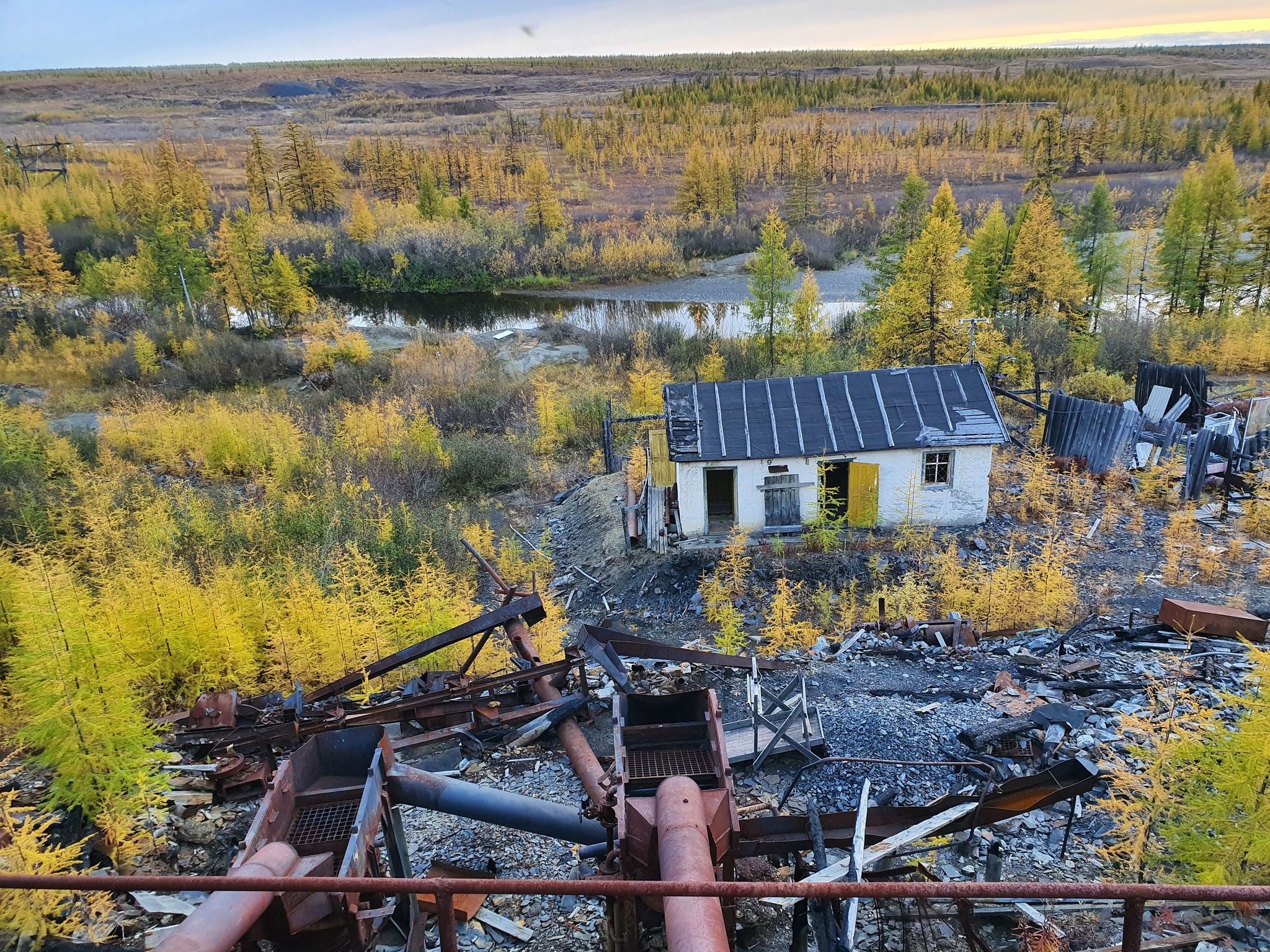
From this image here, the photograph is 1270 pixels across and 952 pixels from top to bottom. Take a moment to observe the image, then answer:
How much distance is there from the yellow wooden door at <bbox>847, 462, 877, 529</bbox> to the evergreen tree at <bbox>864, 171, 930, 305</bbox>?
448 inches

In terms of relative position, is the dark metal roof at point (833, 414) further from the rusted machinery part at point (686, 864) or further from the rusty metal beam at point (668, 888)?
the rusty metal beam at point (668, 888)

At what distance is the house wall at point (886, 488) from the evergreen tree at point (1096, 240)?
742 inches

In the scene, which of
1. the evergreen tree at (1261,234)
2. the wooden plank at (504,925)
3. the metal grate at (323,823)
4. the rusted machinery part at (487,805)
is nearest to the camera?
the metal grate at (323,823)

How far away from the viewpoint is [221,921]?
317 cm

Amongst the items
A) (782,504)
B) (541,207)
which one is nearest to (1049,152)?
(782,504)

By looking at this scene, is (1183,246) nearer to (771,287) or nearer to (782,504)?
(771,287)

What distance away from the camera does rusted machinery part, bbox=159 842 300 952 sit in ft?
9.93

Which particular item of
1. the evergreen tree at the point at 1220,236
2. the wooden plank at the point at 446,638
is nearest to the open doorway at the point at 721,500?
the wooden plank at the point at 446,638

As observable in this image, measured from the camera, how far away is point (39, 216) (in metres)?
38.1

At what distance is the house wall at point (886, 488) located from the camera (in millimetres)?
14602

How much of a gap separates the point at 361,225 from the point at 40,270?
58.4ft

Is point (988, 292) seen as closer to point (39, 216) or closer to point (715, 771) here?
point (715, 771)

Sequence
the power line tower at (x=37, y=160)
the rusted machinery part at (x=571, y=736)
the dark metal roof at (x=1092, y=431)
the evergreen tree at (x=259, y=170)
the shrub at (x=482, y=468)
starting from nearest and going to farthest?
the rusted machinery part at (x=571, y=736) → the dark metal roof at (x=1092, y=431) → the shrub at (x=482, y=468) → the evergreen tree at (x=259, y=170) → the power line tower at (x=37, y=160)

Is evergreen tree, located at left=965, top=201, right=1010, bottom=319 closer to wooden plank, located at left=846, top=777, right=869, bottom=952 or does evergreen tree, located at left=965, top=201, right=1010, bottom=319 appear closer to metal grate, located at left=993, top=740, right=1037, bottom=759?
metal grate, located at left=993, top=740, right=1037, bottom=759
